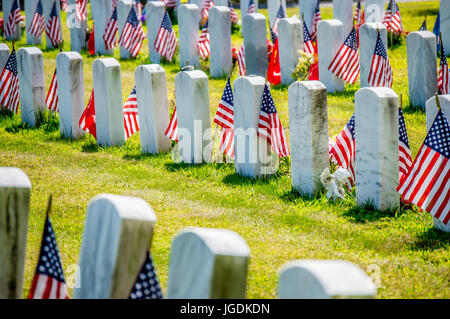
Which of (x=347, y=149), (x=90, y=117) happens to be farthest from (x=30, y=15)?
(x=347, y=149)

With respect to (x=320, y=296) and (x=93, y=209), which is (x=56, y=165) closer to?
(x=93, y=209)

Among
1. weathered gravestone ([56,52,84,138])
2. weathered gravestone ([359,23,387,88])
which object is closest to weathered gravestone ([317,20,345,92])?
weathered gravestone ([359,23,387,88])

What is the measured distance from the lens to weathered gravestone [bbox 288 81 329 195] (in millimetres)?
6113

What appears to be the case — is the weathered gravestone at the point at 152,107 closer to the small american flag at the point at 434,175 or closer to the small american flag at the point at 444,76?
the small american flag at the point at 434,175

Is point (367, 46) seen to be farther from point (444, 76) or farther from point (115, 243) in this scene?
point (115, 243)

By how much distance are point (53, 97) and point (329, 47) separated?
161 inches

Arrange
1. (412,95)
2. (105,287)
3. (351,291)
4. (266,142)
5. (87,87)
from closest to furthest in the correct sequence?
(351,291) < (105,287) < (266,142) < (412,95) < (87,87)

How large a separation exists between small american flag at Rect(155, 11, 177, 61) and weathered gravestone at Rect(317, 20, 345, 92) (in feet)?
10.1

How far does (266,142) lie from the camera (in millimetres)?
6727

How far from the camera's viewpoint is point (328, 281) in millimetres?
2320
